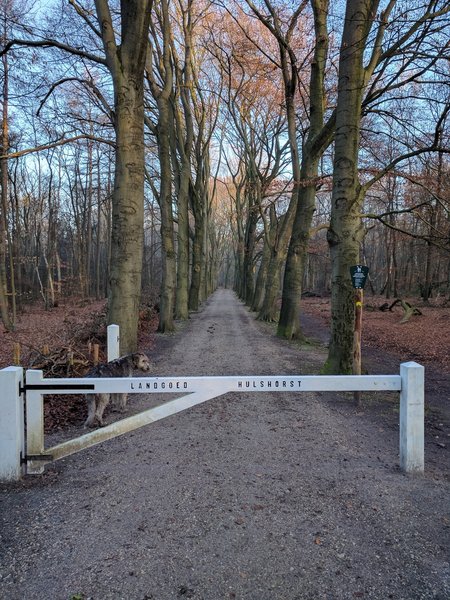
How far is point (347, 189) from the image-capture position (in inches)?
325

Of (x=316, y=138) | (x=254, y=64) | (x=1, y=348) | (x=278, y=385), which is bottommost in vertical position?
(x=1, y=348)

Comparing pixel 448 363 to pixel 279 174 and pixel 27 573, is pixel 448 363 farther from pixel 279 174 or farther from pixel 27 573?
pixel 279 174

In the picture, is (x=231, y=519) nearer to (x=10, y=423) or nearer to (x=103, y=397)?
(x=10, y=423)

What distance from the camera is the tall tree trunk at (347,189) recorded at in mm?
8164

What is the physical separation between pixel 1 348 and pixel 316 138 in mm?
11000

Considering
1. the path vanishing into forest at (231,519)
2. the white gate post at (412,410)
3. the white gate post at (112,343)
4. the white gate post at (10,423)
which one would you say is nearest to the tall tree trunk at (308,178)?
the white gate post at (112,343)

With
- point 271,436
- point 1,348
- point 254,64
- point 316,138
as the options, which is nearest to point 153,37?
point 254,64

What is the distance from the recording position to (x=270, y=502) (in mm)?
3580

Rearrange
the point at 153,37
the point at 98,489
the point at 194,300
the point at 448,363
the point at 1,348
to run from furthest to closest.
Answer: the point at 194,300, the point at 153,37, the point at 1,348, the point at 448,363, the point at 98,489

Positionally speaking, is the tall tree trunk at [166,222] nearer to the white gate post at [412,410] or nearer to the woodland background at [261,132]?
the woodland background at [261,132]

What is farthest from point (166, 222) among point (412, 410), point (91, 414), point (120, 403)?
point (412, 410)

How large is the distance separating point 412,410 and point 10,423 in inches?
140

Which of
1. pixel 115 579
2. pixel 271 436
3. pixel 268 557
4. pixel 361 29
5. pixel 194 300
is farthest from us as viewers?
pixel 194 300

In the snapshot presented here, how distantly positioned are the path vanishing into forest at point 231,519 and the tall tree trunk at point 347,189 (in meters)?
2.71
